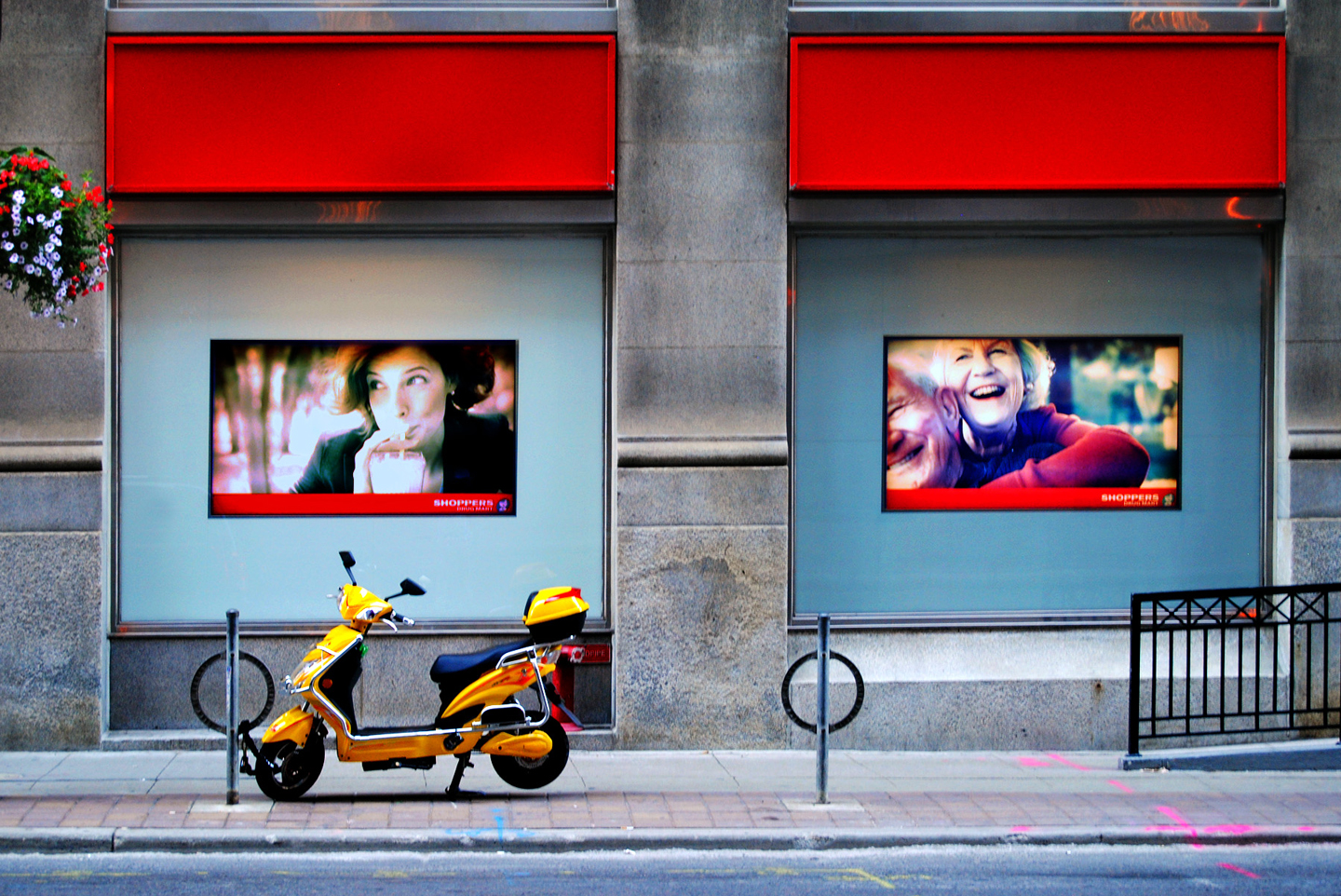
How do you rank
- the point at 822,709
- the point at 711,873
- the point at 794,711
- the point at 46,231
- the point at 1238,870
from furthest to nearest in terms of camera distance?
the point at 794,711
the point at 822,709
the point at 46,231
the point at 1238,870
the point at 711,873

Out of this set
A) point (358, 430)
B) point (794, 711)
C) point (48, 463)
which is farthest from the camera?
point (358, 430)

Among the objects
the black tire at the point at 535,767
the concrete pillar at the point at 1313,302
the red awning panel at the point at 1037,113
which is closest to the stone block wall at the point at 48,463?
the black tire at the point at 535,767

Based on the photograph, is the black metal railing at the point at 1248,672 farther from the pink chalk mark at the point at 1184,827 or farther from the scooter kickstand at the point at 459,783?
the scooter kickstand at the point at 459,783

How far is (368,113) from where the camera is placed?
33.1 ft

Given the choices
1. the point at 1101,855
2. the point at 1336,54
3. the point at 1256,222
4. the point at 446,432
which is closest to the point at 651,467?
the point at 446,432

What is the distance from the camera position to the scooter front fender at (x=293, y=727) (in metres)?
8.19

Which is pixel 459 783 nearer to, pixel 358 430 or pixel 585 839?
pixel 585 839

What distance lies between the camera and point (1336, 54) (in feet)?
34.1

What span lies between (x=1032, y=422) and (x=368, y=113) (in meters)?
5.86

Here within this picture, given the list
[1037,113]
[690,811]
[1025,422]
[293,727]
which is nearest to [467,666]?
[293,727]

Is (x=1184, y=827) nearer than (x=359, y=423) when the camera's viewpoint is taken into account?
Yes

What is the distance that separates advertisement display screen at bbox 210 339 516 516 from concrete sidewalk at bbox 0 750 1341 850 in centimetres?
209

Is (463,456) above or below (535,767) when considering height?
above

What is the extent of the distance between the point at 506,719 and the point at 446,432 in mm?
2988
